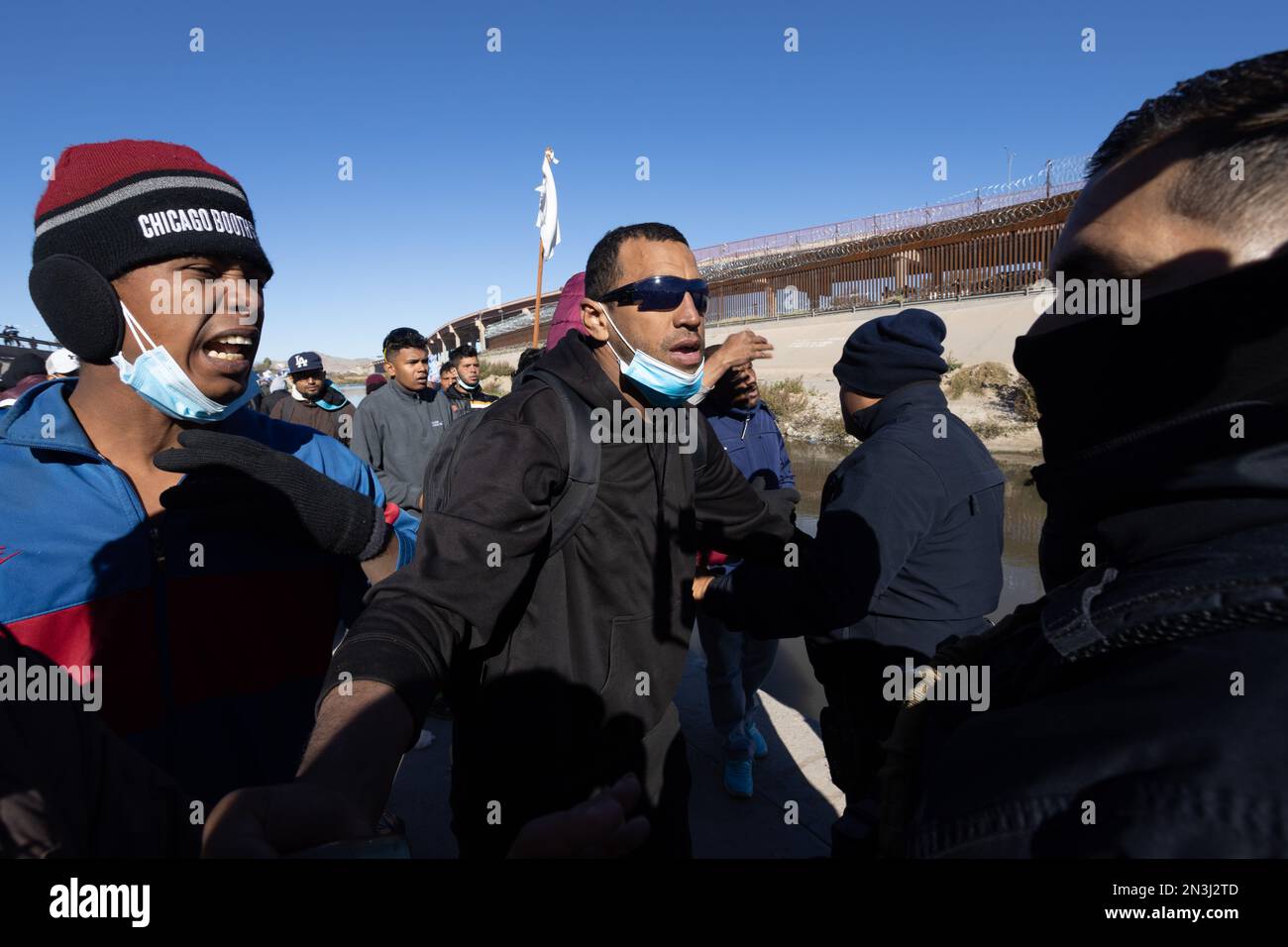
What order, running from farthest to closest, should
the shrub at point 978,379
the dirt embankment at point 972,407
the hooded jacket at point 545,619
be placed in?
the shrub at point 978,379 < the dirt embankment at point 972,407 < the hooded jacket at point 545,619

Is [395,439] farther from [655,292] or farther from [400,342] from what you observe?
[655,292]

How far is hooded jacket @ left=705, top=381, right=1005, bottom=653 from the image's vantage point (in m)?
2.29

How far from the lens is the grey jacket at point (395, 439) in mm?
5730

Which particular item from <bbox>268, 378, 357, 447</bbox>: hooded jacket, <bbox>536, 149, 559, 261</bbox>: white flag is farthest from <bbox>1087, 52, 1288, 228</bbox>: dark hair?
<bbox>536, 149, 559, 261</bbox>: white flag

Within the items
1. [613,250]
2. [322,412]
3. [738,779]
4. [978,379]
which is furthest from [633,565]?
[978,379]

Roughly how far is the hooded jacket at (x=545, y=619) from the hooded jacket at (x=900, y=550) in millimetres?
368

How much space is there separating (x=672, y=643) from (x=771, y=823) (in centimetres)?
189

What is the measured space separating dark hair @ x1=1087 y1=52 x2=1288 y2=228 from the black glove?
181 cm

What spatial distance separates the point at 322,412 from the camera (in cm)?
660
